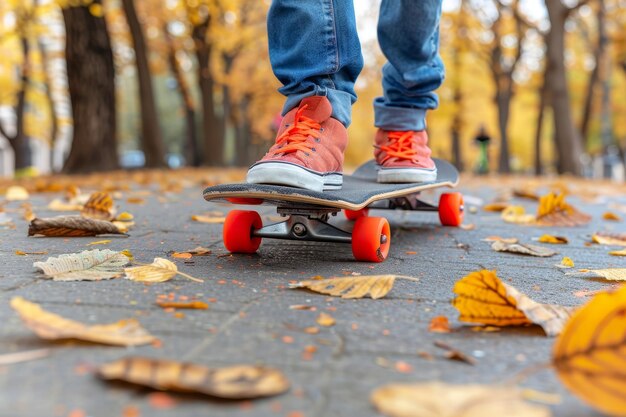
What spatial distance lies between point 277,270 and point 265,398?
1.03m

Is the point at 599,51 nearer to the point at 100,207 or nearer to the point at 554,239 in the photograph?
the point at 554,239

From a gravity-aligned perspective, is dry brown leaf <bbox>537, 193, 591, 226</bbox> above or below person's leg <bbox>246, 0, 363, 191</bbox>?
below

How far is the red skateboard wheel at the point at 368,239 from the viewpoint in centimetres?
219

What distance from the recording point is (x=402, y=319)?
1488 millimetres

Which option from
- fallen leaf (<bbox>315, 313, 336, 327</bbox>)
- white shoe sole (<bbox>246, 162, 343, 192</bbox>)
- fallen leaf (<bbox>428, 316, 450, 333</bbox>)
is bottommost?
fallen leaf (<bbox>428, 316, 450, 333</bbox>)

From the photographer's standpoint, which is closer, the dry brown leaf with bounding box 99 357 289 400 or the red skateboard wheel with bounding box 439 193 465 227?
the dry brown leaf with bounding box 99 357 289 400

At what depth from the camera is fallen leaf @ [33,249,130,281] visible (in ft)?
5.81

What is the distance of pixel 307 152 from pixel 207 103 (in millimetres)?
14461

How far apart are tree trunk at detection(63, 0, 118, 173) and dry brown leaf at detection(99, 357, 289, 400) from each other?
27.7ft

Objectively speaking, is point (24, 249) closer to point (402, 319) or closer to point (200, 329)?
point (200, 329)

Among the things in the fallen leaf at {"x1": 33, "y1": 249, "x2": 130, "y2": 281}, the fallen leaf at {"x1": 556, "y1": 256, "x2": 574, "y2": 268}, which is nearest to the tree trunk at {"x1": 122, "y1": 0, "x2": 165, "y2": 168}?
the fallen leaf at {"x1": 33, "y1": 249, "x2": 130, "y2": 281}

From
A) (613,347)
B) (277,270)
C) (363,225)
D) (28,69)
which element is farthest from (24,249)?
(28,69)

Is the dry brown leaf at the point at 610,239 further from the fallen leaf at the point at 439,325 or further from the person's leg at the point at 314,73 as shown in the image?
the fallen leaf at the point at 439,325

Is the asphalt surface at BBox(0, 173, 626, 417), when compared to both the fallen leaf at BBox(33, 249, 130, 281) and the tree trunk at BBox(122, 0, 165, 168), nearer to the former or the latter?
the fallen leaf at BBox(33, 249, 130, 281)
